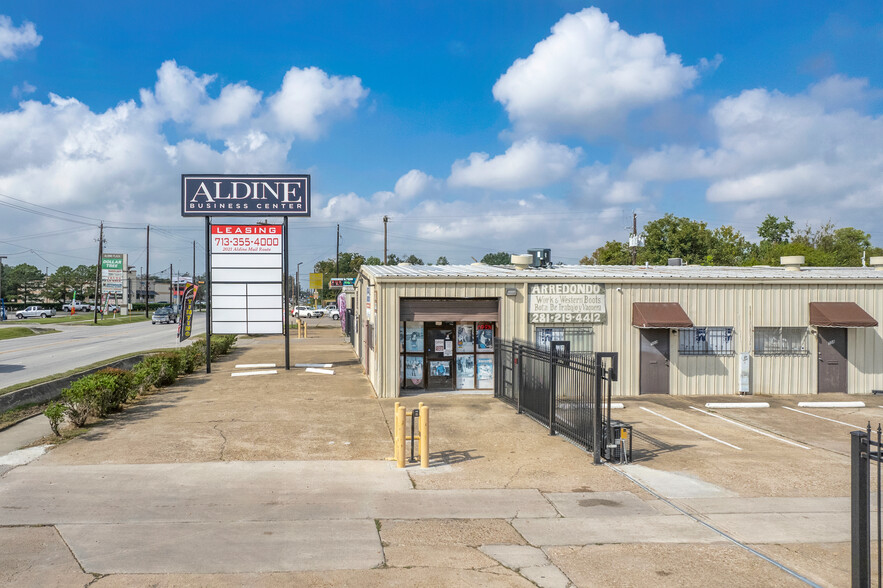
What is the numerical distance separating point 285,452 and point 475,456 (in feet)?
10.9

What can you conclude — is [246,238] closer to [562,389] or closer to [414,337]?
[414,337]

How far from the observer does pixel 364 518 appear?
25.4ft

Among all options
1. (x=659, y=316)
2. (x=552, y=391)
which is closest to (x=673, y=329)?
(x=659, y=316)

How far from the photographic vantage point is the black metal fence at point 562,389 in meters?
10.7

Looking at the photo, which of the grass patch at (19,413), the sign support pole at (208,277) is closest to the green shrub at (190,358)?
the sign support pole at (208,277)

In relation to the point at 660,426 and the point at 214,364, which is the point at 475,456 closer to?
the point at 660,426

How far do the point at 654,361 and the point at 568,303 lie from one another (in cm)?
303

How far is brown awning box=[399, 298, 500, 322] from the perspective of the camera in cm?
1734

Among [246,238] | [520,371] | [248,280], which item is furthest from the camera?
[248,280]

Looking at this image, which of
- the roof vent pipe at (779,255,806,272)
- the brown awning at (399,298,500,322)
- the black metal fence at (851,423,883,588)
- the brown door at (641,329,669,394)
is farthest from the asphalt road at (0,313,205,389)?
the roof vent pipe at (779,255,806,272)

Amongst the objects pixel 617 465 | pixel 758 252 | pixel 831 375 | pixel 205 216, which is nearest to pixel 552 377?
pixel 617 465

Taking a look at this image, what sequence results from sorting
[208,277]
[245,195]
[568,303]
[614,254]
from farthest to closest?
1. [614,254]
2. [208,277]
3. [245,195]
4. [568,303]

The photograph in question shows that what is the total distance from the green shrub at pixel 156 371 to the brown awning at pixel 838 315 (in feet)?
61.0

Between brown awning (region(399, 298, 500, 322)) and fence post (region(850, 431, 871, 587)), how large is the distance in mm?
12713
